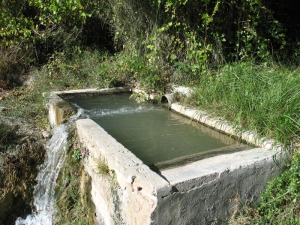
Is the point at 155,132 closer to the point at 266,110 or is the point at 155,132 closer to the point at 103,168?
the point at 103,168

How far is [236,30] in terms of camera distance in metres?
5.77

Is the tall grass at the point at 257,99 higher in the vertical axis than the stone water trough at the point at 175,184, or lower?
higher

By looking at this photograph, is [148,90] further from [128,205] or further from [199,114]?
[128,205]

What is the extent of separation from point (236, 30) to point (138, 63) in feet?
6.20

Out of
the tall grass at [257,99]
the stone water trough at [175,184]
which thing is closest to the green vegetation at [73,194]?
the stone water trough at [175,184]

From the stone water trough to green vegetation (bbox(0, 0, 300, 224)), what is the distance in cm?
18

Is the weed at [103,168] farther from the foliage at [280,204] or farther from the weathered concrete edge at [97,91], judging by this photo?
the weathered concrete edge at [97,91]

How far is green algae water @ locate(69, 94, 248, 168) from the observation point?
10.9 ft

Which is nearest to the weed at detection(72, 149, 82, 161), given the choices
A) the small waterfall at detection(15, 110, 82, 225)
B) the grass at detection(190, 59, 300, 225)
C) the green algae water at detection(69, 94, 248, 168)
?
the small waterfall at detection(15, 110, 82, 225)

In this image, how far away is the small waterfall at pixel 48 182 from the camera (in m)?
3.65

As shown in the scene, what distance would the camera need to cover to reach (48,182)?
3.72m

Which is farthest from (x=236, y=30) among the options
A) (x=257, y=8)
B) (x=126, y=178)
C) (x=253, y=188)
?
(x=126, y=178)

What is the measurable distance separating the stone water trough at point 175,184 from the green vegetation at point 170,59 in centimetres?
18

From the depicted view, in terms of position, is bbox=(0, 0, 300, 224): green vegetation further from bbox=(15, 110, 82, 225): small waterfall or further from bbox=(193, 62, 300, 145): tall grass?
bbox=(15, 110, 82, 225): small waterfall
